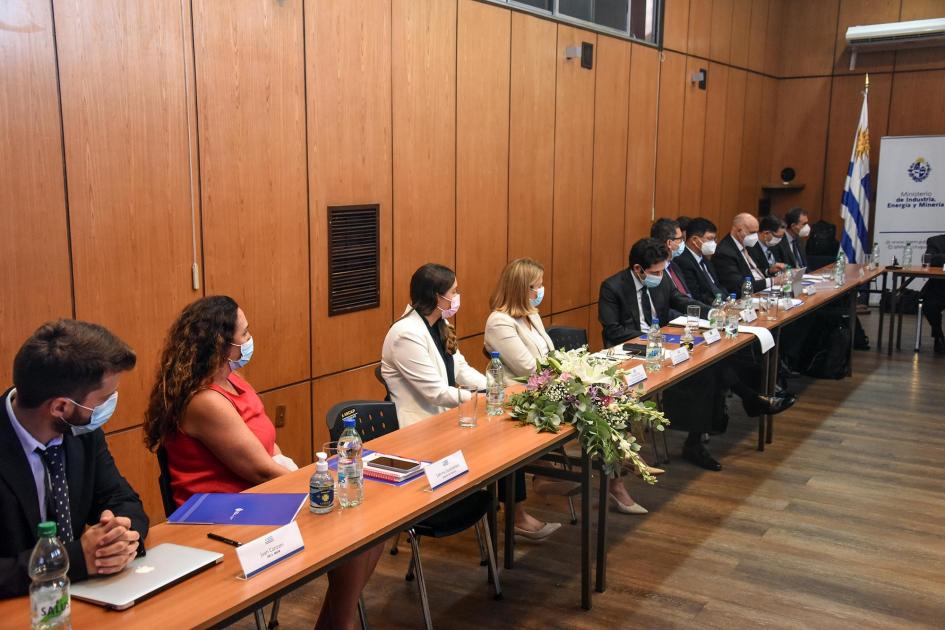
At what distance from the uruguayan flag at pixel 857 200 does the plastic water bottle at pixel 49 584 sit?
431 inches

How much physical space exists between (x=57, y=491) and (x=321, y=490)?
27.1 inches

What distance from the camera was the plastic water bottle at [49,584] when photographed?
1804mm

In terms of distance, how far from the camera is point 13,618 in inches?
73.7

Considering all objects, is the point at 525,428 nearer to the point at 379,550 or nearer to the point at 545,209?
the point at 379,550

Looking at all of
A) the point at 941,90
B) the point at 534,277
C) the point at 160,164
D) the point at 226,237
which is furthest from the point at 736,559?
the point at 941,90

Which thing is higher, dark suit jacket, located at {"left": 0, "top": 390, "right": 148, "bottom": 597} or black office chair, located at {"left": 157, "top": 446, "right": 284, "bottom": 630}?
dark suit jacket, located at {"left": 0, "top": 390, "right": 148, "bottom": 597}

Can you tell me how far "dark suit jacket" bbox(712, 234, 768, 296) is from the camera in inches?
296

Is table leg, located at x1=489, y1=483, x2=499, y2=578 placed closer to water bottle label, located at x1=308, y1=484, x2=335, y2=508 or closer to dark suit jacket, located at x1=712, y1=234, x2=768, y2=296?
water bottle label, located at x1=308, y1=484, x2=335, y2=508

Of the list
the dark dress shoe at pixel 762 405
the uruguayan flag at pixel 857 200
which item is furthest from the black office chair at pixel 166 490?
the uruguayan flag at pixel 857 200

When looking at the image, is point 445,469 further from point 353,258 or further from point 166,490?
point 353,258

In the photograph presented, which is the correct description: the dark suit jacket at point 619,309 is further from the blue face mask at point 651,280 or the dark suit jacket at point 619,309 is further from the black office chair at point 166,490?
the black office chair at point 166,490

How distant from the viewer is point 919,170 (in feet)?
36.3

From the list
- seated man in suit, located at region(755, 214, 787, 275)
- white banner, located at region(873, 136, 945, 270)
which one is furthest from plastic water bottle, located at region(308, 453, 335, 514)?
white banner, located at region(873, 136, 945, 270)

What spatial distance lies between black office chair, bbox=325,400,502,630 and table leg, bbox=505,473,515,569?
0.35ft
